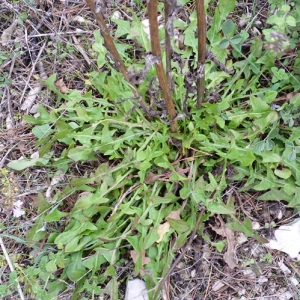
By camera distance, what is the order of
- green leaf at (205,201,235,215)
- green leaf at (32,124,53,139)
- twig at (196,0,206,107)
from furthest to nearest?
green leaf at (32,124,53,139) < green leaf at (205,201,235,215) < twig at (196,0,206,107)

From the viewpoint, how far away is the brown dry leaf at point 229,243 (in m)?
1.70

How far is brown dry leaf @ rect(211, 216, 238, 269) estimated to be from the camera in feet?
5.58

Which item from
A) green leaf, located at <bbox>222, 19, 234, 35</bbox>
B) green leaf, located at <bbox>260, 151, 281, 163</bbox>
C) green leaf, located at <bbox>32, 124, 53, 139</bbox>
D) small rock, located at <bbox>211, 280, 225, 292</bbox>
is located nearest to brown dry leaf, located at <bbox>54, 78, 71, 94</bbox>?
green leaf, located at <bbox>32, 124, 53, 139</bbox>

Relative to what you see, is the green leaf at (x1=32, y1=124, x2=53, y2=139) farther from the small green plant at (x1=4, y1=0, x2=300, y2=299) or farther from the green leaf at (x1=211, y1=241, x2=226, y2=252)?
the green leaf at (x1=211, y1=241, x2=226, y2=252)

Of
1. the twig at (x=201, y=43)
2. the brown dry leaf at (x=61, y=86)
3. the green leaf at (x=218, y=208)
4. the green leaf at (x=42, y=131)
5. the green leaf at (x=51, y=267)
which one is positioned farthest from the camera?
the brown dry leaf at (x=61, y=86)

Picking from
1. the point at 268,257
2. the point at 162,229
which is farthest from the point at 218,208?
the point at 268,257

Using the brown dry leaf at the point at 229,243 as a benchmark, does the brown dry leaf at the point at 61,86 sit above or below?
above

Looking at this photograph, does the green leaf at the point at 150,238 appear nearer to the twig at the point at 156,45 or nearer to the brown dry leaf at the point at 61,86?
the twig at the point at 156,45

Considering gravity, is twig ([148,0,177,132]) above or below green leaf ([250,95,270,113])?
above

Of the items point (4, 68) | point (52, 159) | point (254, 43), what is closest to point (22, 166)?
point (52, 159)

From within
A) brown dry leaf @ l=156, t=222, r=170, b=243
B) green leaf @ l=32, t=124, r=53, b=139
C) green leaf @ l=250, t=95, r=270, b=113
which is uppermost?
green leaf @ l=32, t=124, r=53, b=139

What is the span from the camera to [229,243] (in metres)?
1.71

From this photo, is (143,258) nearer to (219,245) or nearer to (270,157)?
(219,245)

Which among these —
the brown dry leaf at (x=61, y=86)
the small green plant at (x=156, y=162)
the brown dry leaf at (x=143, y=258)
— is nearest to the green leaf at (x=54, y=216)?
the small green plant at (x=156, y=162)
